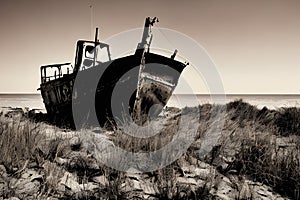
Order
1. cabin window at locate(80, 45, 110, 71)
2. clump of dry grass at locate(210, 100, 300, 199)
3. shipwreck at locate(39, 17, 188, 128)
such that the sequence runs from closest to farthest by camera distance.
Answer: clump of dry grass at locate(210, 100, 300, 199) → shipwreck at locate(39, 17, 188, 128) → cabin window at locate(80, 45, 110, 71)

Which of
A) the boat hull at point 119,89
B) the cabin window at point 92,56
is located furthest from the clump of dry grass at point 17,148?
the cabin window at point 92,56

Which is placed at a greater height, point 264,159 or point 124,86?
point 124,86

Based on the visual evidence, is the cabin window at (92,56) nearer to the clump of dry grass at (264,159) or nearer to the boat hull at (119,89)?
the boat hull at (119,89)

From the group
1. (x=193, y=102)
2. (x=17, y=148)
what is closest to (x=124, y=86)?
(x=17, y=148)

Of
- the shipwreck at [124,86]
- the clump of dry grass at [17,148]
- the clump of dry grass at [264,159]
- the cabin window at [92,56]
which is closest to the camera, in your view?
the clump of dry grass at [264,159]

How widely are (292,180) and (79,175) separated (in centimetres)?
331

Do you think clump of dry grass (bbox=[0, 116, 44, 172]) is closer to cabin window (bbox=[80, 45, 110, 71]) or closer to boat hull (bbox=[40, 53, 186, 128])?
boat hull (bbox=[40, 53, 186, 128])

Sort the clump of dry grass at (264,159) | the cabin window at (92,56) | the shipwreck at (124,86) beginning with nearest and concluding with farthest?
the clump of dry grass at (264,159) < the shipwreck at (124,86) < the cabin window at (92,56)

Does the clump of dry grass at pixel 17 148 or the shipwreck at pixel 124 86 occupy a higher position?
the shipwreck at pixel 124 86

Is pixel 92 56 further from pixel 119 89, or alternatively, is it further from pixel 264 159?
pixel 264 159

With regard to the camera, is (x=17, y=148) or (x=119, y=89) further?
(x=119, y=89)

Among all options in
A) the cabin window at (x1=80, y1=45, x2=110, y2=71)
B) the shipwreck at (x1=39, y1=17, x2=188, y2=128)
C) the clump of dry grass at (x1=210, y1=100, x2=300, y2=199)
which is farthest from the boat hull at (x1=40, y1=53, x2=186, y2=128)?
the clump of dry grass at (x1=210, y1=100, x2=300, y2=199)

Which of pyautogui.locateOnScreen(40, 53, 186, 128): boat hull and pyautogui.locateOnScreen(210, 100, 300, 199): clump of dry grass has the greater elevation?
pyautogui.locateOnScreen(40, 53, 186, 128): boat hull

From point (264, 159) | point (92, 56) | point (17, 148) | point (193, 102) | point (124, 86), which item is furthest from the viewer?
point (193, 102)
